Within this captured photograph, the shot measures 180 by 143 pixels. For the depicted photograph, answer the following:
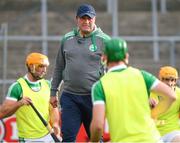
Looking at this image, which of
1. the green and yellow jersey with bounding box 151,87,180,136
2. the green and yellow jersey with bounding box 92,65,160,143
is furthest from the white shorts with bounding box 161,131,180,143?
the green and yellow jersey with bounding box 92,65,160,143

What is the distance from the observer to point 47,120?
38.1 ft

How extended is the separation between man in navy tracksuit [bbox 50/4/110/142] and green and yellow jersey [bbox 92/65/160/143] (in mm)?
2775

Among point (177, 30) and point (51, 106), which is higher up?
point (177, 30)

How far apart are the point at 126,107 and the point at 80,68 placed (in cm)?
295

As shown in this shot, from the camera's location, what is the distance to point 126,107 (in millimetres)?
7414

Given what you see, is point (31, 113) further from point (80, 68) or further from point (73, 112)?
point (80, 68)

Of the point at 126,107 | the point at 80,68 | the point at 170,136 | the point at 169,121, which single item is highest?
the point at 80,68

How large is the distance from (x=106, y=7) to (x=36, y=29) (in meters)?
2.48

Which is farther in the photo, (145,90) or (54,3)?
(54,3)

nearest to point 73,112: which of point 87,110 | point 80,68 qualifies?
point 87,110

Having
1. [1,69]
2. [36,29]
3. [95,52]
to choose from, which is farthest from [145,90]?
[36,29]

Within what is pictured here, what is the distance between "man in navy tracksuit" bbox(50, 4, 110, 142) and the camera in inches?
405

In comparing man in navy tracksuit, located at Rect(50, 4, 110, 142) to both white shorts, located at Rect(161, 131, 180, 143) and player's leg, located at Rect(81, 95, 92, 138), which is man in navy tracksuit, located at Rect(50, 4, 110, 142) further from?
white shorts, located at Rect(161, 131, 180, 143)

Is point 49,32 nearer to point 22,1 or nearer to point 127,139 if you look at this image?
point 22,1
